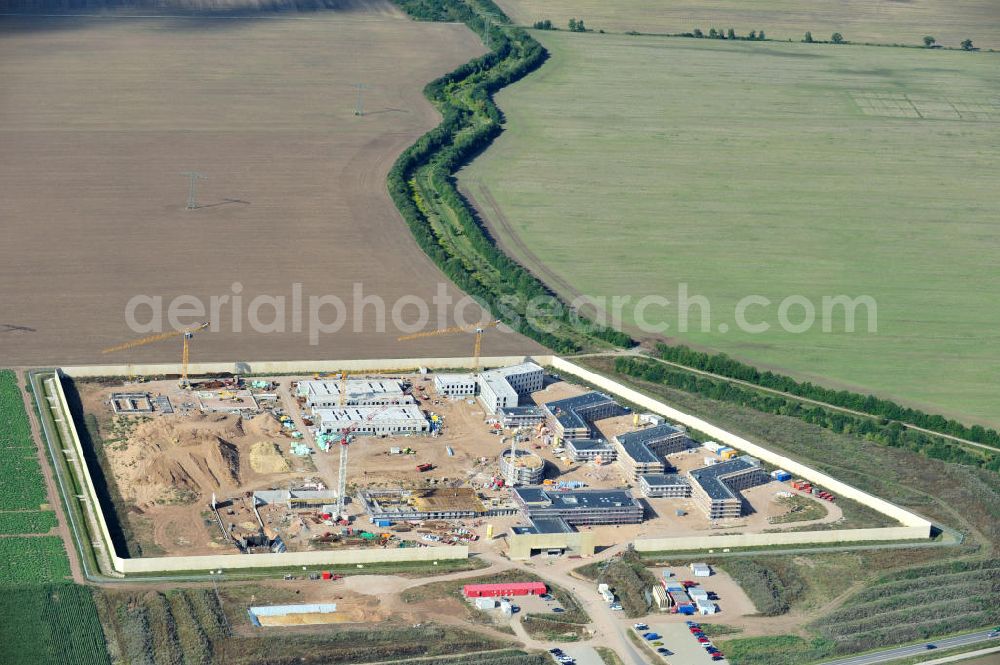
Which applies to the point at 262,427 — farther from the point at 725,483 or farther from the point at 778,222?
the point at 778,222

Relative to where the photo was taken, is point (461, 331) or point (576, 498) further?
point (461, 331)

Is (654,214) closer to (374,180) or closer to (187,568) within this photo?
(374,180)

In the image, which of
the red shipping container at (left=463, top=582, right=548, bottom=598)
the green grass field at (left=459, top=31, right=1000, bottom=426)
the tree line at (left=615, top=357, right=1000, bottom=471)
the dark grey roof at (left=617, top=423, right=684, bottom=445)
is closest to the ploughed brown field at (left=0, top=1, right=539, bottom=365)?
the tree line at (left=615, top=357, right=1000, bottom=471)

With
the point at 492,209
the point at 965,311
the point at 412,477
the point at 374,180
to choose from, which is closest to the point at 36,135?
the point at 374,180

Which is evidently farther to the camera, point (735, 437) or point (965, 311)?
point (965, 311)

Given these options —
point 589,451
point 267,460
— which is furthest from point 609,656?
point 267,460

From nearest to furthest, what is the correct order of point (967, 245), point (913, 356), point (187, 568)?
point (187, 568) → point (913, 356) → point (967, 245)
